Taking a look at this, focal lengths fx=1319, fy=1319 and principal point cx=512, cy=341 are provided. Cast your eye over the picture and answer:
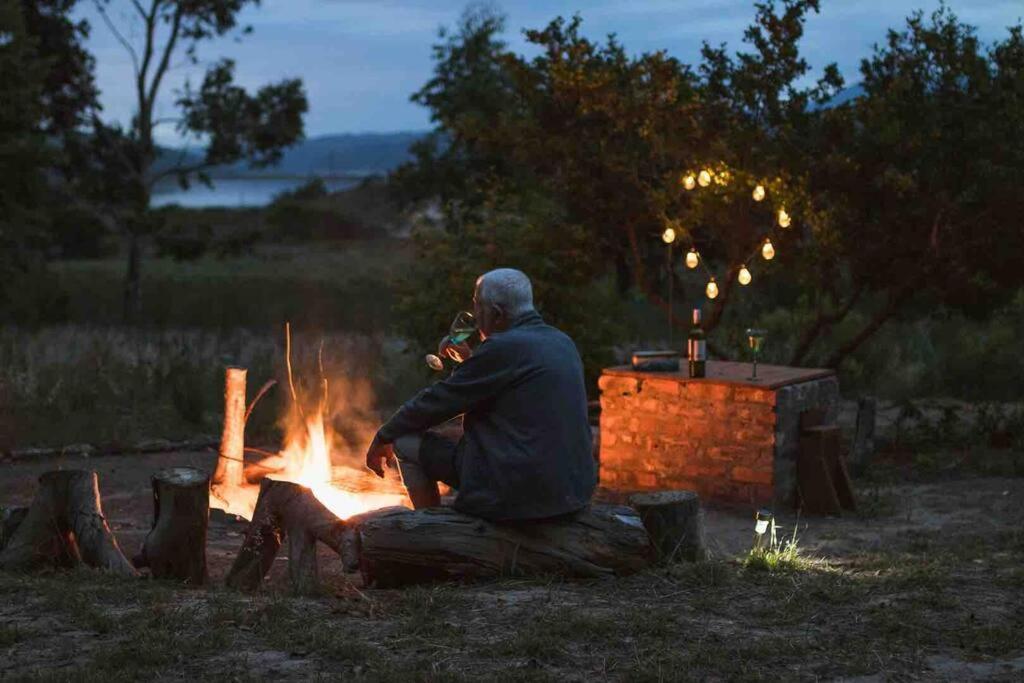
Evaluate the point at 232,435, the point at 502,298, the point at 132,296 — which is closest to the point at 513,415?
the point at 502,298

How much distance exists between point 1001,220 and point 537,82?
4773 millimetres

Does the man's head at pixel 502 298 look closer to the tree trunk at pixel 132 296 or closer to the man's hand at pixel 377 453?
the man's hand at pixel 377 453

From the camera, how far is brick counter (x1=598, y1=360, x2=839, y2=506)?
10031 millimetres

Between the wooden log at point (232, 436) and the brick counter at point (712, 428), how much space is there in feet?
9.62

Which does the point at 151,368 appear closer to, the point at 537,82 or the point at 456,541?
the point at 537,82

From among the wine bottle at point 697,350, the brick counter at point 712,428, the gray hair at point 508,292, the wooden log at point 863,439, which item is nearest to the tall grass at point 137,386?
the brick counter at point 712,428

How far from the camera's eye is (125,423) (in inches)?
501

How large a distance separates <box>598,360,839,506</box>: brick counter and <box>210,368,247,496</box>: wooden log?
2.93 metres

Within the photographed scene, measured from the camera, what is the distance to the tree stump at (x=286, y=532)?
6.88m

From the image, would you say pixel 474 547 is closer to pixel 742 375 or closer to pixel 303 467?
pixel 303 467

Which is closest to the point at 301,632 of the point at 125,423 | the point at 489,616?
the point at 489,616

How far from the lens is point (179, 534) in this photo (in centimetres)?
695

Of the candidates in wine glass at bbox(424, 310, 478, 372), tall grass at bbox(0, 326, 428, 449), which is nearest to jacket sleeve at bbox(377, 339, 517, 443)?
wine glass at bbox(424, 310, 478, 372)

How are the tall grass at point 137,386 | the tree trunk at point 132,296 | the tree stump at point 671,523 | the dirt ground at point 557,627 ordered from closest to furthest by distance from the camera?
the dirt ground at point 557,627 → the tree stump at point 671,523 → the tall grass at point 137,386 → the tree trunk at point 132,296
